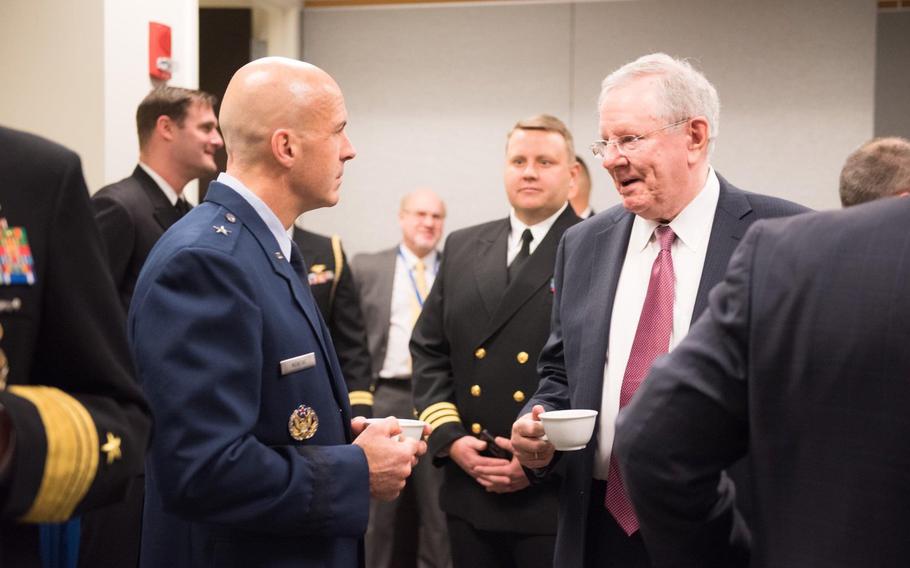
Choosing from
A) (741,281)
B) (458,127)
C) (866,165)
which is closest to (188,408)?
(741,281)

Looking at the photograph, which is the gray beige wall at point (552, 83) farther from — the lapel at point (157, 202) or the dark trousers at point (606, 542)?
the dark trousers at point (606, 542)

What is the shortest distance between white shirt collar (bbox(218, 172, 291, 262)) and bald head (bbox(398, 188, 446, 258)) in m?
3.02

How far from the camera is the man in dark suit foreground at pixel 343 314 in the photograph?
3945 millimetres

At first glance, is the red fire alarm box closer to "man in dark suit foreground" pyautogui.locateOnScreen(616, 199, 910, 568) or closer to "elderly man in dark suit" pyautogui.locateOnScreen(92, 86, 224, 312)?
"elderly man in dark suit" pyautogui.locateOnScreen(92, 86, 224, 312)

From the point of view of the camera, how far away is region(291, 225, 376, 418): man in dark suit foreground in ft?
12.9

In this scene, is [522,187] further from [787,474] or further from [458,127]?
[458,127]

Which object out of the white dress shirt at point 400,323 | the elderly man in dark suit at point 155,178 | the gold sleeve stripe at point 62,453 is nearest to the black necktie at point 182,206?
the elderly man in dark suit at point 155,178

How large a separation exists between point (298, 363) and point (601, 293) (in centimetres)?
74

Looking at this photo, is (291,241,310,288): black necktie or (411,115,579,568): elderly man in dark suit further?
(411,115,579,568): elderly man in dark suit

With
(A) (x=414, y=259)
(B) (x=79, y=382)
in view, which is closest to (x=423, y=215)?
(A) (x=414, y=259)

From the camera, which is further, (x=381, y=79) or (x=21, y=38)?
(x=381, y=79)

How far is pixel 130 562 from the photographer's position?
3.03 m

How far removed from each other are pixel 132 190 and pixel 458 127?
9.20 ft

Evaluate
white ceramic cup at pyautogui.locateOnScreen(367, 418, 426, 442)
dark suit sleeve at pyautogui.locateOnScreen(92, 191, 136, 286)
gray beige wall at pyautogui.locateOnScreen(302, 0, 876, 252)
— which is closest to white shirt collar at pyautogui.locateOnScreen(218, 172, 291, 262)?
white ceramic cup at pyautogui.locateOnScreen(367, 418, 426, 442)
